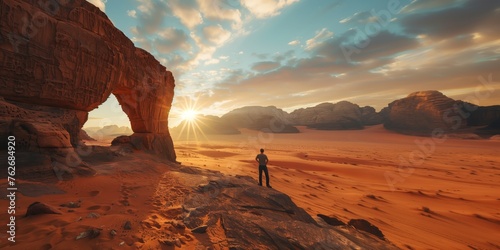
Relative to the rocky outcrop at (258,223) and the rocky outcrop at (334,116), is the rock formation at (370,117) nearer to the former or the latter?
the rocky outcrop at (334,116)

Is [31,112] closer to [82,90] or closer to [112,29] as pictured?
[82,90]

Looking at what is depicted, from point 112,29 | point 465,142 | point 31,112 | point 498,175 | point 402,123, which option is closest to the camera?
point 31,112

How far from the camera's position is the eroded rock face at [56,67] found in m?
5.36

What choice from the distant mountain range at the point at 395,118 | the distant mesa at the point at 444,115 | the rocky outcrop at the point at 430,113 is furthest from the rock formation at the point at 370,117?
the distant mesa at the point at 444,115

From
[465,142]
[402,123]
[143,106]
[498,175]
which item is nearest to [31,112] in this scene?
[143,106]

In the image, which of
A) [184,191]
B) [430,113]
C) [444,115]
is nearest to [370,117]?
[430,113]

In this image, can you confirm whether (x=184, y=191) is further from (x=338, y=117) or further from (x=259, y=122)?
(x=338, y=117)

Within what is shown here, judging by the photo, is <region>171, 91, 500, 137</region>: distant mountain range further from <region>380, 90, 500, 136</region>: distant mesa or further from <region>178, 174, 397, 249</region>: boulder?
<region>178, 174, 397, 249</region>: boulder

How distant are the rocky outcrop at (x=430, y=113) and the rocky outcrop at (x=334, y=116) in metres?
14.1

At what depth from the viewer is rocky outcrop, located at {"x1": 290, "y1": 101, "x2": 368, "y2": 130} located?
66.4m

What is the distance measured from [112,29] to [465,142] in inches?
2242

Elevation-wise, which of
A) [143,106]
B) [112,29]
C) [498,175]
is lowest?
[498,175]

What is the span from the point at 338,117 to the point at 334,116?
1.33 m

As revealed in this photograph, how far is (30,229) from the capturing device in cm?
257
